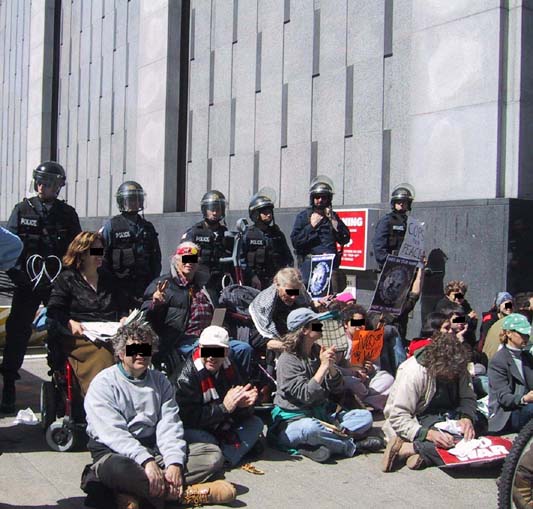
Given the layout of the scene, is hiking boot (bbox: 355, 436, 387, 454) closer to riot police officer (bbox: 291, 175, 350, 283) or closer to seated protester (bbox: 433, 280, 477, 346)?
seated protester (bbox: 433, 280, 477, 346)

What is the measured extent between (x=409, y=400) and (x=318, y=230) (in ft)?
10.1

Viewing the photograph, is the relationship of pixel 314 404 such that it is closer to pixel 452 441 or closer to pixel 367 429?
pixel 367 429

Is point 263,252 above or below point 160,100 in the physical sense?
below

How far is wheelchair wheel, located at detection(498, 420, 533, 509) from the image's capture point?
142 inches

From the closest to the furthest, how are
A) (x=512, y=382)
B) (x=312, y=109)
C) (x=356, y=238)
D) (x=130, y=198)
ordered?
(x=512, y=382)
(x=130, y=198)
(x=356, y=238)
(x=312, y=109)

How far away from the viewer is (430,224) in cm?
902

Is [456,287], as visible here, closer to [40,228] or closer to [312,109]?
[40,228]

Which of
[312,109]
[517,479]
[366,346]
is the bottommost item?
[517,479]

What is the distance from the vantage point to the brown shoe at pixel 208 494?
4.41 meters

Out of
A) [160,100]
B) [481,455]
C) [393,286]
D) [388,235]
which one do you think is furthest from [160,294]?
[160,100]

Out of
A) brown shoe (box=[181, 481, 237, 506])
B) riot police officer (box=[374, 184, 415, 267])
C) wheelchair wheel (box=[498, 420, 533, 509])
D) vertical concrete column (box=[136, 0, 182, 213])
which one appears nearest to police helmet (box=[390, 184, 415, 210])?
Answer: riot police officer (box=[374, 184, 415, 267])

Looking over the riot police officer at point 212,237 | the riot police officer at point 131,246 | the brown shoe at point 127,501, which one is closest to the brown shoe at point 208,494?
the brown shoe at point 127,501

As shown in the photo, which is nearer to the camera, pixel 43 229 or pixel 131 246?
pixel 43 229

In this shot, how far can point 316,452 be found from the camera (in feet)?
17.5
